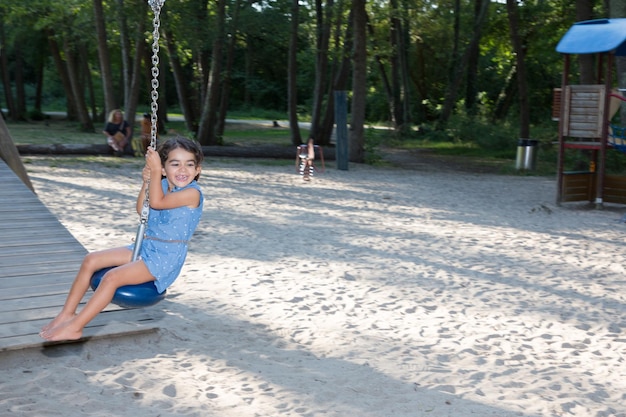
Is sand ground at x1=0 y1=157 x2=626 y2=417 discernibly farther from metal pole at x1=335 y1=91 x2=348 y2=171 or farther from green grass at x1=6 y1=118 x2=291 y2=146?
green grass at x1=6 y1=118 x2=291 y2=146

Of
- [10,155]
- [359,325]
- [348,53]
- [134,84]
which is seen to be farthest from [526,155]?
[359,325]

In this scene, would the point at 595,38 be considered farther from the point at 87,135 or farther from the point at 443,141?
the point at 87,135

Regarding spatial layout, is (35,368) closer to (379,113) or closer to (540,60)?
(540,60)

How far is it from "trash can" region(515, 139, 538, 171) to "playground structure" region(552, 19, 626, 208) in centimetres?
630

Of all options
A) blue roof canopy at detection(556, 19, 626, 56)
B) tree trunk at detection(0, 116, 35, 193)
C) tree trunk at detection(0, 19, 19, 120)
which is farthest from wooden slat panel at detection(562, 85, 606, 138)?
tree trunk at detection(0, 19, 19, 120)

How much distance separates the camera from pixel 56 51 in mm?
35562

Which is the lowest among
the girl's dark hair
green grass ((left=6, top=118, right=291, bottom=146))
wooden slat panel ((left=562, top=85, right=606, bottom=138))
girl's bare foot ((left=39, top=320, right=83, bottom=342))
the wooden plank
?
the wooden plank

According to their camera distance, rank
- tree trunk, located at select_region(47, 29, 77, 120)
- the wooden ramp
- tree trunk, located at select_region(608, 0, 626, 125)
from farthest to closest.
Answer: tree trunk, located at select_region(47, 29, 77, 120)
tree trunk, located at select_region(608, 0, 626, 125)
the wooden ramp

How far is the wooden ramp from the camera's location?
5402mm

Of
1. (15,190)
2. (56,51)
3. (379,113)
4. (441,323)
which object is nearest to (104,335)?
(441,323)

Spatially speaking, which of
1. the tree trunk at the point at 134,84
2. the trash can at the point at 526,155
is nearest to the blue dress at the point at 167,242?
the trash can at the point at 526,155

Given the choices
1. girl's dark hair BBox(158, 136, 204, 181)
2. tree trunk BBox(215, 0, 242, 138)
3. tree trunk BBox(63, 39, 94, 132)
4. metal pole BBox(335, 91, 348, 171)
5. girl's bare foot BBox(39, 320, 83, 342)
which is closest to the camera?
girl's dark hair BBox(158, 136, 204, 181)

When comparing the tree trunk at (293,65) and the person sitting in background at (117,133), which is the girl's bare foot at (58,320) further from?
the tree trunk at (293,65)

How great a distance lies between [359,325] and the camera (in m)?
6.32
